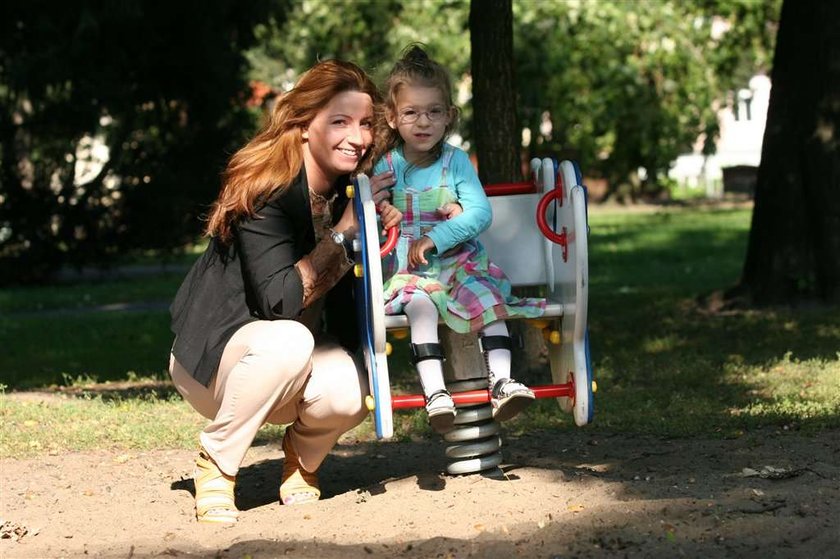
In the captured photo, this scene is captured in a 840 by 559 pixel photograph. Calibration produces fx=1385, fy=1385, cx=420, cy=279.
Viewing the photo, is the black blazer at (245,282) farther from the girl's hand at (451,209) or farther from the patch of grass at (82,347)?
the patch of grass at (82,347)

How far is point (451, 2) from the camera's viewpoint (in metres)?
26.1

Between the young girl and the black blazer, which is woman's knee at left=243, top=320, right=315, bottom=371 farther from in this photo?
the young girl

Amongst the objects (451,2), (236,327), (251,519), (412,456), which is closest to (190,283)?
(236,327)

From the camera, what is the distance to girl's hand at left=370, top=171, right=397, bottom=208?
16.0ft

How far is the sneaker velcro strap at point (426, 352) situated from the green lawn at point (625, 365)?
2.07 metres

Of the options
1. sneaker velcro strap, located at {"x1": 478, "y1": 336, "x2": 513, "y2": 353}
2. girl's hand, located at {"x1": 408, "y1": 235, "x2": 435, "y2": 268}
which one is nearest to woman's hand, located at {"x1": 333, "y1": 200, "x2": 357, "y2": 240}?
girl's hand, located at {"x1": 408, "y1": 235, "x2": 435, "y2": 268}

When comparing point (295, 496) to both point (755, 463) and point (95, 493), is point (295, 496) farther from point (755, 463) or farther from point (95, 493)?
point (755, 463)

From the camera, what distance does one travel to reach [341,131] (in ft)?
16.0

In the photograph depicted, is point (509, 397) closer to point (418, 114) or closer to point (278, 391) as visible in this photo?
point (278, 391)

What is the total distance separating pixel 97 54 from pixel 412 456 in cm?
873

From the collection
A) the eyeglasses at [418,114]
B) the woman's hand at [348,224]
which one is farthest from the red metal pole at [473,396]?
the eyeglasses at [418,114]

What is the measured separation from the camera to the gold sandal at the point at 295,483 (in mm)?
5123

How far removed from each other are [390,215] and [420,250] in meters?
0.18

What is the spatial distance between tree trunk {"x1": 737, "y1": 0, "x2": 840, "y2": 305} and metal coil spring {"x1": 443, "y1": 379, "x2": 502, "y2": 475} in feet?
19.3
